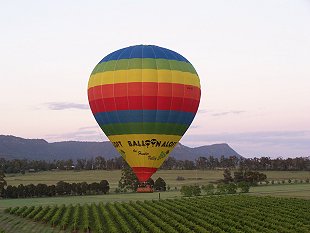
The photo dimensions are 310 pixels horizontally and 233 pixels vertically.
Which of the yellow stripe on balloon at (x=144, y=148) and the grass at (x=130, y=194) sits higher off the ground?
the yellow stripe on balloon at (x=144, y=148)

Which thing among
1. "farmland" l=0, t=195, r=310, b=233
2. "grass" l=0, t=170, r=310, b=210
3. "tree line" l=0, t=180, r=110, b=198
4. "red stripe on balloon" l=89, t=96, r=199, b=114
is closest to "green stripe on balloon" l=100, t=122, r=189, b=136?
"red stripe on balloon" l=89, t=96, r=199, b=114

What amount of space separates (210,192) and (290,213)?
124 ft

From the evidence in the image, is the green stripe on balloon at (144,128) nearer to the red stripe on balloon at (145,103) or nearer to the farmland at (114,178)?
the red stripe on balloon at (145,103)

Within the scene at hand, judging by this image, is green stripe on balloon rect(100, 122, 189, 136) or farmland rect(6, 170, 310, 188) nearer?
green stripe on balloon rect(100, 122, 189, 136)

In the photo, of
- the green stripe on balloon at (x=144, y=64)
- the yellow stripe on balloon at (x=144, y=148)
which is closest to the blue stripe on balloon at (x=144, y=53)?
the green stripe on balloon at (x=144, y=64)

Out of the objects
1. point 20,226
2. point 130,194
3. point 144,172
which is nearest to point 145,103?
point 144,172

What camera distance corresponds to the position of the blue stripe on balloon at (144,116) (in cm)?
4344

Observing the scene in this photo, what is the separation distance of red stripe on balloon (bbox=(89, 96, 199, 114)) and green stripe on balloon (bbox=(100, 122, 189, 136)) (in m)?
1.46

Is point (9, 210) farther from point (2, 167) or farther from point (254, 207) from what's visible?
point (2, 167)

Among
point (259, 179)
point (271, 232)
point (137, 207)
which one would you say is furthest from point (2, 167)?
point (271, 232)

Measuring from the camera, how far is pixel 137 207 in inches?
2335

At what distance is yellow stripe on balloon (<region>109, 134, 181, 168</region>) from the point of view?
43.3 metres

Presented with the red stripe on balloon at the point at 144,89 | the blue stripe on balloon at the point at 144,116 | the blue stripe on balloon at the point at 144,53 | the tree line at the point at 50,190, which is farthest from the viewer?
the tree line at the point at 50,190

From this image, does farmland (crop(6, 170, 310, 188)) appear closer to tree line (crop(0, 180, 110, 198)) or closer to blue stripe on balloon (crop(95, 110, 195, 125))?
tree line (crop(0, 180, 110, 198))
